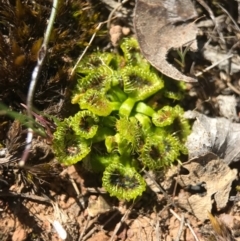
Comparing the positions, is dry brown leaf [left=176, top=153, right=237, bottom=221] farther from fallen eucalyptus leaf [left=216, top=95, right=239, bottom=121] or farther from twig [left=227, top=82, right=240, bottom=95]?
twig [left=227, top=82, right=240, bottom=95]

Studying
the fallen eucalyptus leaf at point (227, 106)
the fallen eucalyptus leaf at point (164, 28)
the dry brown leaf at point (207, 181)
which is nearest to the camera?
the dry brown leaf at point (207, 181)

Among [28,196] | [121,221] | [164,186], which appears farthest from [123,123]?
[28,196]

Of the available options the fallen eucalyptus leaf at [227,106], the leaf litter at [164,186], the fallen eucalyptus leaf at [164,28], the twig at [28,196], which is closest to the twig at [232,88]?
the fallen eucalyptus leaf at [227,106]

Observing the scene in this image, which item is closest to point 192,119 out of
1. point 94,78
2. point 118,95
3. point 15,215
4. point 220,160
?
point 220,160

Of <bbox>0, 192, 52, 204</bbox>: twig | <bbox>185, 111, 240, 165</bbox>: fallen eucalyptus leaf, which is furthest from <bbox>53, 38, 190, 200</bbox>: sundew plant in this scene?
<bbox>0, 192, 52, 204</bbox>: twig

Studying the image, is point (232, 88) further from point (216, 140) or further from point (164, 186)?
point (164, 186)

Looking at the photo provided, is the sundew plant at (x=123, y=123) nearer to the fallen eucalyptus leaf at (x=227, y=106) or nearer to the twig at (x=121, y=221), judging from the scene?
the twig at (x=121, y=221)
